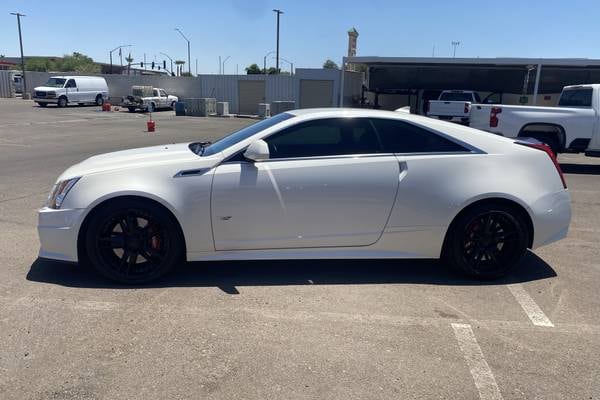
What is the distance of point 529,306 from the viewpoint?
12.8 ft

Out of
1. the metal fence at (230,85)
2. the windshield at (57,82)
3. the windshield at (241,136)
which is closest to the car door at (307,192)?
the windshield at (241,136)

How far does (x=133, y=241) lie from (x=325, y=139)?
1904 mm

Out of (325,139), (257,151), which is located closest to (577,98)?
(325,139)

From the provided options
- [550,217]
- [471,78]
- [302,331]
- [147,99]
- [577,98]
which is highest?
[471,78]

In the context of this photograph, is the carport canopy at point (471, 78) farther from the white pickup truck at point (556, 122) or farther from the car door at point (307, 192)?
the car door at point (307, 192)

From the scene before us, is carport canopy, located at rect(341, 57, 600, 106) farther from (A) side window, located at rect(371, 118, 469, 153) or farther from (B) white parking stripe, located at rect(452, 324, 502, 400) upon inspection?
(B) white parking stripe, located at rect(452, 324, 502, 400)

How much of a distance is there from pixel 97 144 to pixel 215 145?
11742mm

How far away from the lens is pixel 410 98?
34.6 m

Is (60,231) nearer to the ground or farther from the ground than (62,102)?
nearer to the ground

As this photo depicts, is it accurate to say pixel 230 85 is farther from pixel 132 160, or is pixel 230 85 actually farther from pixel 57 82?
pixel 132 160

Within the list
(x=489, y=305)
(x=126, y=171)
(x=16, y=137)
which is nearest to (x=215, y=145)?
(x=126, y=171)

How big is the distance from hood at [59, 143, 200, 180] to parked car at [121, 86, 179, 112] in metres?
30.3

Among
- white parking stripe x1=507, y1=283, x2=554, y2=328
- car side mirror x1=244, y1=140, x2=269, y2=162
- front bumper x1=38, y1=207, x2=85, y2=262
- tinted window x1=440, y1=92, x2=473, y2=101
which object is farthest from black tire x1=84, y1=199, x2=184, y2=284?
tinted window x1=440, y1=92, x2=473, y2=101

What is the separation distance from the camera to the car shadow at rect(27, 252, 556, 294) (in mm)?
4176
